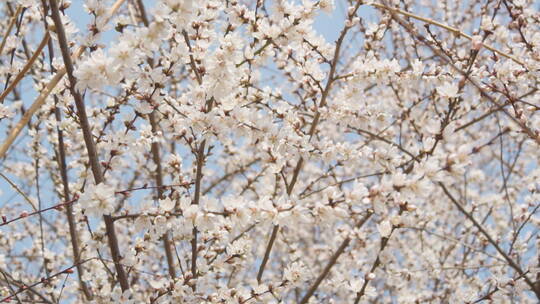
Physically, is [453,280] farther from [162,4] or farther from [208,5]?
[162,4]

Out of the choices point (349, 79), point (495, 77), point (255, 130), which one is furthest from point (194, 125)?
point (495, 77)

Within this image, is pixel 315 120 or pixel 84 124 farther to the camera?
pixel 315 120

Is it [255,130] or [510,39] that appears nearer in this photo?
[255,130]

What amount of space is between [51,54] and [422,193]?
7.12 ft

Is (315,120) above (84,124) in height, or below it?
above

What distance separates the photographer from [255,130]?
8.03 ft

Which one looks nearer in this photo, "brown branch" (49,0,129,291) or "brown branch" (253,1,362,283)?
"brown branch" (49,0,129,291)

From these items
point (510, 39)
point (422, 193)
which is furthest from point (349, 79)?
point (510, 39)

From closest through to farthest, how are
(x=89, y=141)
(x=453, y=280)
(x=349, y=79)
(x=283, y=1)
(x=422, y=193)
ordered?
(x=422, y=193)
(x=89, y=141)
(x=283, y=1)
(x=349, y=79)
(x=453, y=280)

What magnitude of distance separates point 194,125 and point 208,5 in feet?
2.28

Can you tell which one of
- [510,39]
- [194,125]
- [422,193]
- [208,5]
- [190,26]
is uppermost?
[510,39]

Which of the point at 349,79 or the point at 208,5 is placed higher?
the point at 208,5

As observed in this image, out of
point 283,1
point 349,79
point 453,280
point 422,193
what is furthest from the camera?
point 453,280

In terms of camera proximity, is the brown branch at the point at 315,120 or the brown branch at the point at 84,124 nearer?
the brown branch at the point at 84,124
